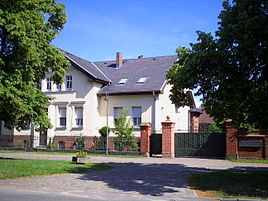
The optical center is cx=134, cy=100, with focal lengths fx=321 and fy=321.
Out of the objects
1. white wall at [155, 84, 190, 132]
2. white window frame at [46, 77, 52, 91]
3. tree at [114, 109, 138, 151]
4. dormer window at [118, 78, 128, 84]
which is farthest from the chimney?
tree at [114, 109, 138, 151]

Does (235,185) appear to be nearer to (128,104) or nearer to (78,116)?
(128,104)

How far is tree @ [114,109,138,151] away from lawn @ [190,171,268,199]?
12.9 meters

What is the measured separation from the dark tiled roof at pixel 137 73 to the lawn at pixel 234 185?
15860 mm

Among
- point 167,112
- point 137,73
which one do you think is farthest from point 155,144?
point 137,73

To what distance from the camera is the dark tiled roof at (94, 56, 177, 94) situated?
93.6 ft

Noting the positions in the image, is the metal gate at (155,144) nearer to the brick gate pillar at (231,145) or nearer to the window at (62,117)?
the brick gate pillar at (231,145)

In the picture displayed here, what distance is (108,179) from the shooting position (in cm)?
1173

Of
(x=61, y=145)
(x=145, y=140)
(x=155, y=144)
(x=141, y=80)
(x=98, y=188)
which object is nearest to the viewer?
(x=98, y=188)

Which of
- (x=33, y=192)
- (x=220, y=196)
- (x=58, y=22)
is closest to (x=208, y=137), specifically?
(x=58, y=22)

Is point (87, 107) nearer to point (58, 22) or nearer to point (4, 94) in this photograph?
point (58, 22)

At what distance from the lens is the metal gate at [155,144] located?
23844 mm

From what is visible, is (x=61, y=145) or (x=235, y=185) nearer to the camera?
(x=235, y=185)

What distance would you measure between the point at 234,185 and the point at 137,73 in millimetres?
22074

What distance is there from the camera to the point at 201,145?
74.9 feet
